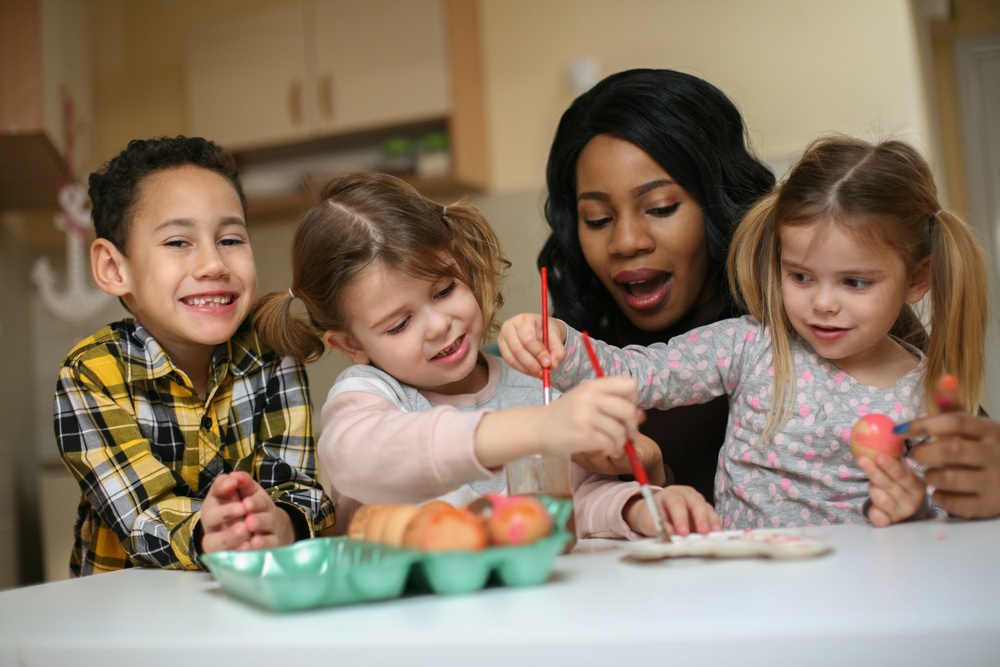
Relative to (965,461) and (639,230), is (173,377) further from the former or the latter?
Result: (965,461)

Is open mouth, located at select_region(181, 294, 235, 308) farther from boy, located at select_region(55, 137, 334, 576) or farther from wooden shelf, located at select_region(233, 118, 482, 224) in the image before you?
wooden shelf, located at select_region(233, 118, 482, 224)

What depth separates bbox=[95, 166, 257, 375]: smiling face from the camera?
3.92ft

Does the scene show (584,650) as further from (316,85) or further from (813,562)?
(316,85)

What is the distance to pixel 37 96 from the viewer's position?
96.0 inches

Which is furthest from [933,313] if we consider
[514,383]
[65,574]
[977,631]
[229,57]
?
[229,57]

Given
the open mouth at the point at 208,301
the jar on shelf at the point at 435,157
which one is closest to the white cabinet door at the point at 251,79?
the jar on shelf at the point at 435,157

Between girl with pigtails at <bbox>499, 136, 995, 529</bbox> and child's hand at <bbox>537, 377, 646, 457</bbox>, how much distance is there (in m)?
0.26

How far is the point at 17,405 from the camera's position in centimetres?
285

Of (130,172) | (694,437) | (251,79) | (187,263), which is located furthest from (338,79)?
(694,437)

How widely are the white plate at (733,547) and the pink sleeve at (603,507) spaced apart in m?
0.24

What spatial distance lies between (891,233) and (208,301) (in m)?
0.85

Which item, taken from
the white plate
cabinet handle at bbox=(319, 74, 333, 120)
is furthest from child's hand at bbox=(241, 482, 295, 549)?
cabinet handle at bbox=(319, 74, 333, 120)

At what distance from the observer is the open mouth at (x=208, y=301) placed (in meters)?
1.21

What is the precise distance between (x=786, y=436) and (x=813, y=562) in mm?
474
